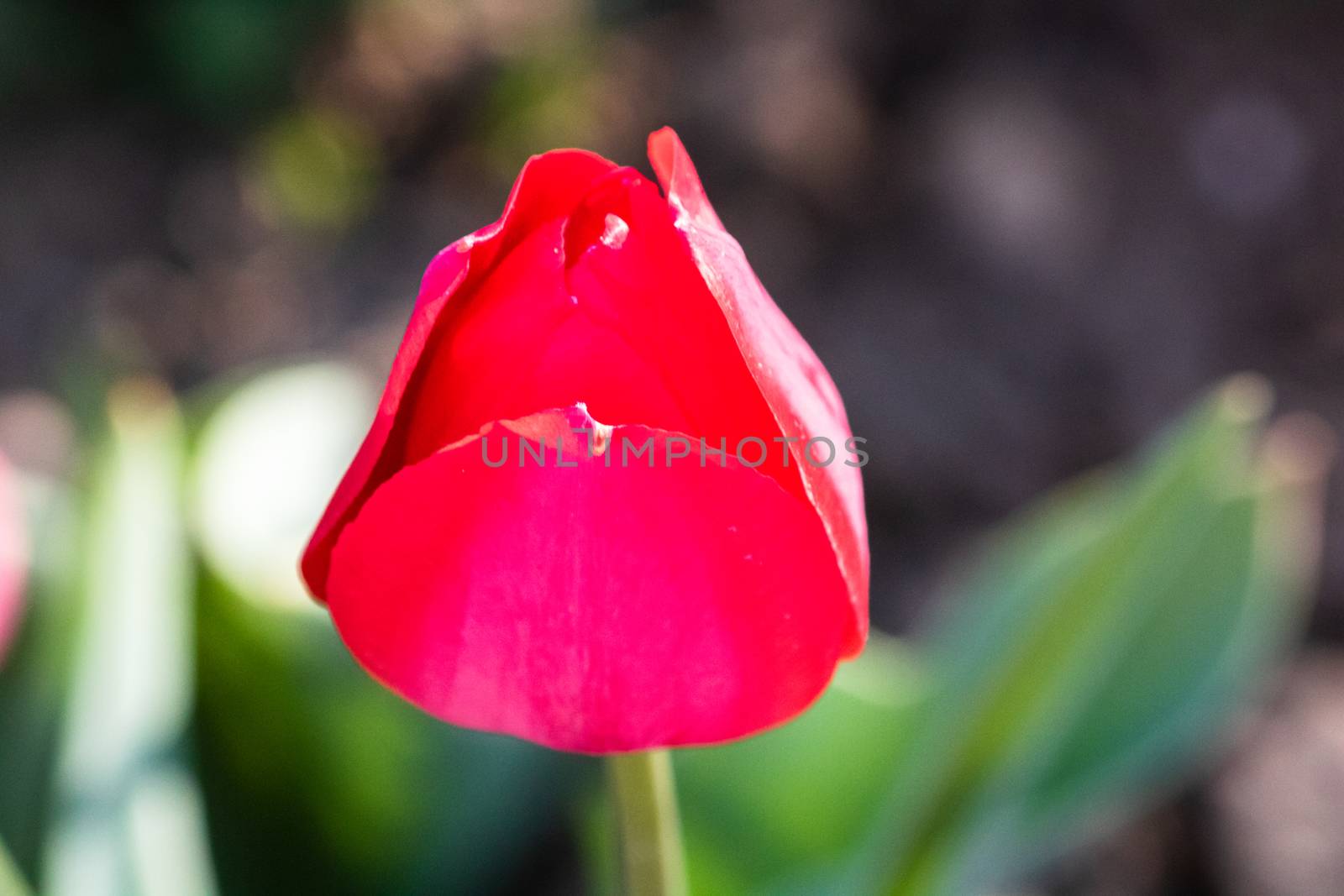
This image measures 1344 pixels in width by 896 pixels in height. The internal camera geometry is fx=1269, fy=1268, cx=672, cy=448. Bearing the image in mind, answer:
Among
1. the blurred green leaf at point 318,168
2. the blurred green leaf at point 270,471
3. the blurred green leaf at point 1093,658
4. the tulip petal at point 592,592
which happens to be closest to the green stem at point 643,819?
the tulip petal at point 592,592

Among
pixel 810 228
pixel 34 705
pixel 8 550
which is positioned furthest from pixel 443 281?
pixel 810 228

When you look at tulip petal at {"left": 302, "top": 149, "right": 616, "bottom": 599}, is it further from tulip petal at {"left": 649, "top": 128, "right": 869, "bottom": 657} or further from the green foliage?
the green foliage

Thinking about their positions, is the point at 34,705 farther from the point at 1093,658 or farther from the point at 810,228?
the point at 810,228

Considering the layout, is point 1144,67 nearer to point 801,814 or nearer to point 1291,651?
point 1291,651

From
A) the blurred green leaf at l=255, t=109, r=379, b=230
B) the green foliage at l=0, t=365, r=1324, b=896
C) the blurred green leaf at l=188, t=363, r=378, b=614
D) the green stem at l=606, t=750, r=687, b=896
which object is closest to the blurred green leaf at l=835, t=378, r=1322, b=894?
the green foliage at l=0, t=365, r=1324, b=896

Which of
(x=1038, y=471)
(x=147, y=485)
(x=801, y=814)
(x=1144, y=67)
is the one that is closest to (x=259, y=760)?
(x=147, y=485)
